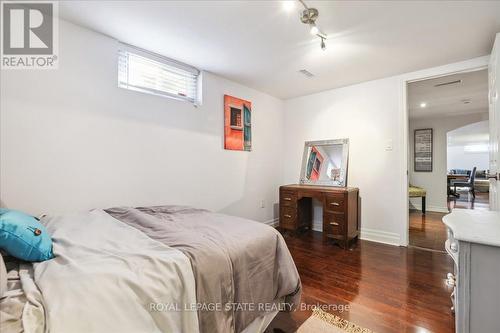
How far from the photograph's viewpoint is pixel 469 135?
340 inches

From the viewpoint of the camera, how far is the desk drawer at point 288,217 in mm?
3477

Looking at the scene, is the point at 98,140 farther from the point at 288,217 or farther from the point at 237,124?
the point at 288,217

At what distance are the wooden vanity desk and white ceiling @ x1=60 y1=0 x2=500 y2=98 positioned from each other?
63.6 inches

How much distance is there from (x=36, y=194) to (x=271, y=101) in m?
3.33

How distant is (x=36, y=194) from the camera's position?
1792 mm

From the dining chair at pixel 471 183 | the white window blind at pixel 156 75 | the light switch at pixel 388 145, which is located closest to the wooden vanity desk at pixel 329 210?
the light switch at pixel 388 145

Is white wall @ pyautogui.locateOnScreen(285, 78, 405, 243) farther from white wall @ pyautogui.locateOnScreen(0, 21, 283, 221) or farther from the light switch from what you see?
white wall @ pyautogui.locateOnScreen(0, 21, 283, 221)

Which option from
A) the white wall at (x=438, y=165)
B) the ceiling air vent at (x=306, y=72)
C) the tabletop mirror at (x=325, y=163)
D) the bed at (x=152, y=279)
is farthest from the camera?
the white wall at (x=438, y=165)

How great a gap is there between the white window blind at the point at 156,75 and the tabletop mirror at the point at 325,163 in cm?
204

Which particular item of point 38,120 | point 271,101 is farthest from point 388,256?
point 38,120

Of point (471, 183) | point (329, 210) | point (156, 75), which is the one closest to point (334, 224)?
point (329, 210)

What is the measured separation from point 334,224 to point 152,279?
8.55 feet

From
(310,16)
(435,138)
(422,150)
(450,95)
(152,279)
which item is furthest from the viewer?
(422,150)

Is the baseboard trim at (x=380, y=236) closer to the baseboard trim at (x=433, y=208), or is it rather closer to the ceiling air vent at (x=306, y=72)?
the ceiling air vent at (x=306, y=72)
